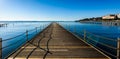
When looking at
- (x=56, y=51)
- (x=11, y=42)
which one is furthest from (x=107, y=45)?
(x=11, y=42)

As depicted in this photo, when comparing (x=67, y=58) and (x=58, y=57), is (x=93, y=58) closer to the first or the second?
(x=67, y=58)

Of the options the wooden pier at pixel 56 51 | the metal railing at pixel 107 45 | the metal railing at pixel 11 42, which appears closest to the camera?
the metal railing at pixel 107 45

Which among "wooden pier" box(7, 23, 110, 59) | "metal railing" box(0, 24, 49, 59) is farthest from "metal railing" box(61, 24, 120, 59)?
"metal railing" box(0, 24, 49, 59)

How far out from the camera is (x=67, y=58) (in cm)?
720

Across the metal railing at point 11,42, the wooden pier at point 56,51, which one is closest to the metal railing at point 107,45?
the wooden pier at point 56,51

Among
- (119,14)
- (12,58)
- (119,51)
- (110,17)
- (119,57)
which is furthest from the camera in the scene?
(110,17)

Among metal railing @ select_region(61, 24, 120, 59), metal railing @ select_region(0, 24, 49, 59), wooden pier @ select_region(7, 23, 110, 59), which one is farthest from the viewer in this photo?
metal railing @ select_region(0, 24, 49, 59)

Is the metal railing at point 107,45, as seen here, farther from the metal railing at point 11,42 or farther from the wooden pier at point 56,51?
the metal railing at point 11,42

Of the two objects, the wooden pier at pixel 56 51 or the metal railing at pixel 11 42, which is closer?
the wooden pier at pixel 56 51

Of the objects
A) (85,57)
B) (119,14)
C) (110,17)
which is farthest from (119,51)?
(110,17)

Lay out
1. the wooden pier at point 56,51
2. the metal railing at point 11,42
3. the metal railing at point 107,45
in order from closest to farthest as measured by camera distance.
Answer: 1. the metal railing at point 107,45
2. the wooden pier at point 56,51
3. the metal railing at point 11,42

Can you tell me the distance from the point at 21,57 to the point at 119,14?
177491mm

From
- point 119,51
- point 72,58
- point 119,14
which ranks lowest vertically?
point 72,58

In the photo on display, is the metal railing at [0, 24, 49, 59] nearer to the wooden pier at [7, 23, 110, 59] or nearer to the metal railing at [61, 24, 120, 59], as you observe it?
the wooden pier at [7, 23, 110, 59]
